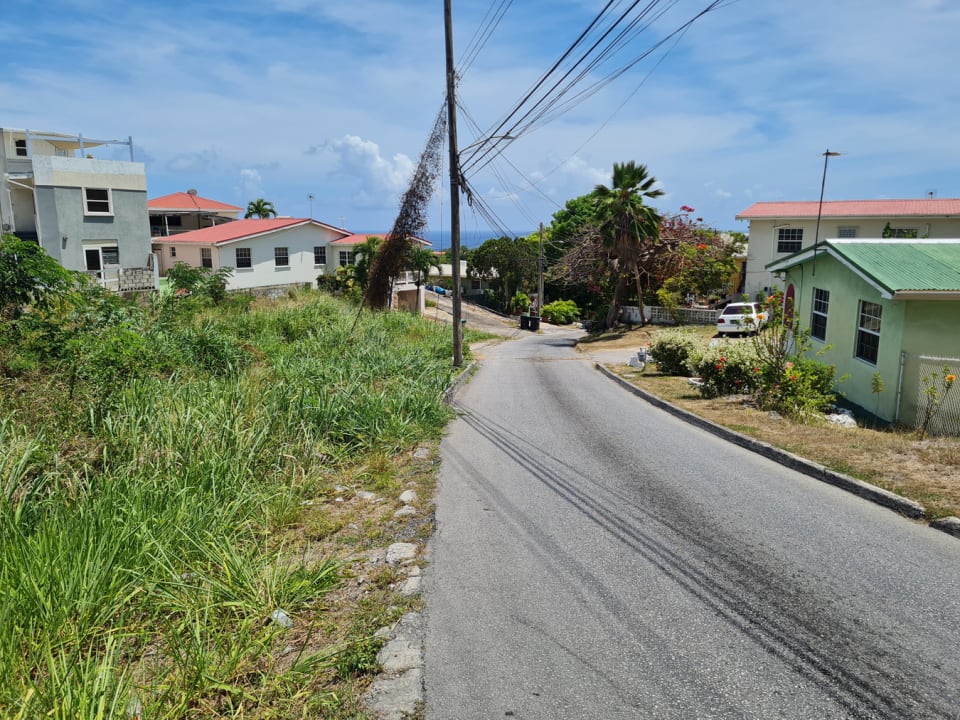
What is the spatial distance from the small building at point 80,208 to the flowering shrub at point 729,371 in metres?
23.6

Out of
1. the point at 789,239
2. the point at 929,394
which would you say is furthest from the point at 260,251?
the point at 929,394

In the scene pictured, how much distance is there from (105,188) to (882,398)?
3387 centimetres

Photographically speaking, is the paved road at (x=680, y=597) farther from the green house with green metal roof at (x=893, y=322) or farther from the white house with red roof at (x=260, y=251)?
the white house with red roof at (x=260, y=251)

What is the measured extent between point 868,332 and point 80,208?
3329 cm

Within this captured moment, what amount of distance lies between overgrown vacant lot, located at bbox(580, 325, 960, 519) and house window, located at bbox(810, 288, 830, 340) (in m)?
4.15

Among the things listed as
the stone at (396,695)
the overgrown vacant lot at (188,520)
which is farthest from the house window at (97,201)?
the stone at (396,695)

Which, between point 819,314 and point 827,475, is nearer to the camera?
point 827,475

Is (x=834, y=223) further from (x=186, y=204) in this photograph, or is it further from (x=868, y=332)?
(x=186, y=204)

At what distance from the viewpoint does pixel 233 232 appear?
129 feet

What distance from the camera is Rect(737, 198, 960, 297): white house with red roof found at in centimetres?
3294

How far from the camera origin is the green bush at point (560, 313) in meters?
51.4

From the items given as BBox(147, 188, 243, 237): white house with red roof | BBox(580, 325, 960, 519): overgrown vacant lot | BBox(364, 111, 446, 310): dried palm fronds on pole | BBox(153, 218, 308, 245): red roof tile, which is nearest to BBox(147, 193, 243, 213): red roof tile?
BBox(147, 188, 243, 237): white house with red roof

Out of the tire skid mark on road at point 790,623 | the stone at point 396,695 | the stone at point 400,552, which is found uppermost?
the tire skid mark on road at point 790,623

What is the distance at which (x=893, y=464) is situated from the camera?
30.5 ft
